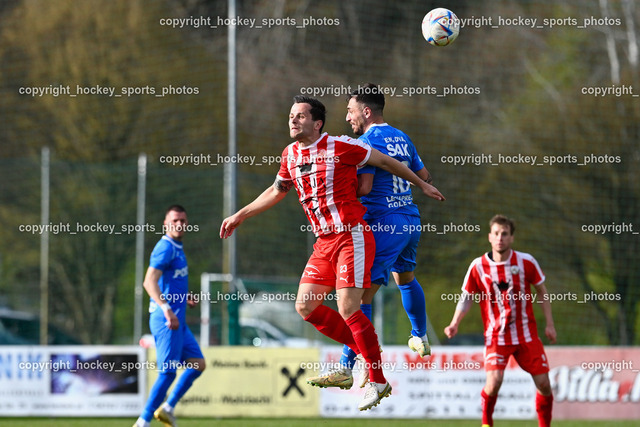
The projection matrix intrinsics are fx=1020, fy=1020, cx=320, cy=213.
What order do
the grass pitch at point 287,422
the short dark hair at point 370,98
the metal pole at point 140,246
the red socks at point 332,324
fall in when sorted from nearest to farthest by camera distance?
the red socks at point 332,324
the short dark hair at point 370,98
the grass pitch at point 287,422
the metal pole at point 140,246

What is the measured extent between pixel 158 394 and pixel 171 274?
1.28 metres

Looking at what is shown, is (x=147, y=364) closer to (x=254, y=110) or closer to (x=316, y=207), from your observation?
(x=316, y=207)

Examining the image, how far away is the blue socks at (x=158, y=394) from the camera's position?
10586 millimetres

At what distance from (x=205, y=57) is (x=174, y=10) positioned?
2.33 meters

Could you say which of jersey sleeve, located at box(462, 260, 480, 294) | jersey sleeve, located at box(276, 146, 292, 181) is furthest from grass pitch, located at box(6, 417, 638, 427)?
jersey sleeve, located at box(276, 146, 292, 181)

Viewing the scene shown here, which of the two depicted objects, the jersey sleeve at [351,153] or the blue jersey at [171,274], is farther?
the blue jersey at [171,274]

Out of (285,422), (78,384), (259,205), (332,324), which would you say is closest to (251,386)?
(285,422)

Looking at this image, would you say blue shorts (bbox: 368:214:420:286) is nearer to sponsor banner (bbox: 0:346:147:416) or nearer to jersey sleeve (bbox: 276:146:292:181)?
jersey sleeve (bbox: 276:146:292:181)

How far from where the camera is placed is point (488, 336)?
394 inches

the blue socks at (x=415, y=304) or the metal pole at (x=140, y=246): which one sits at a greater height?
the metal pole at (x=140, y=246)

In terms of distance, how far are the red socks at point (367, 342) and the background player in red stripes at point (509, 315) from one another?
7.03 feet

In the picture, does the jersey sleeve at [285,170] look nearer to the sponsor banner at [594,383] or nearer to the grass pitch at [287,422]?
the grass pitch at [287,422]

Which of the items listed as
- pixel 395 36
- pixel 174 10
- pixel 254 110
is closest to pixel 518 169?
pixel 395 36

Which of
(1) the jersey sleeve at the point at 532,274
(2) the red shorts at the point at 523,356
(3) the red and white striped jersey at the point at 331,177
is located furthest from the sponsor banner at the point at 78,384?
(3) the red and white striped jersey at the point at 331,177
